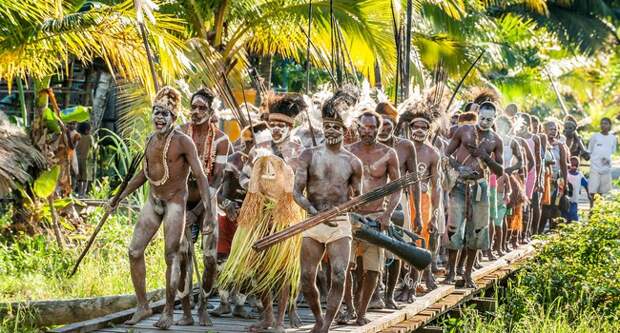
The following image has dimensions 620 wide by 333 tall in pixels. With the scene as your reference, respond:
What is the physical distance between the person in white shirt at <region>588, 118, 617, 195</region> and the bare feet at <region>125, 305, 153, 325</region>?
41.5 ft

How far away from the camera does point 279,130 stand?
10.3 m

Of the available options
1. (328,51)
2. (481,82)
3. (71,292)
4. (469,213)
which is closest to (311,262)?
(469,213)

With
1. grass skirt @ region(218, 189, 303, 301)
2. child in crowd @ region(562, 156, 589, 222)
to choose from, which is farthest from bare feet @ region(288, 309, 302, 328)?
child in crowd @ region(562, 156, 589, 222)

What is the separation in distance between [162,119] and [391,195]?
1.85 m

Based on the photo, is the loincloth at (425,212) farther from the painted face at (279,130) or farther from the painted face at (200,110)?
the painted face at (200,110)


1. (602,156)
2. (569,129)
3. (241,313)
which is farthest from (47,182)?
(602,156)

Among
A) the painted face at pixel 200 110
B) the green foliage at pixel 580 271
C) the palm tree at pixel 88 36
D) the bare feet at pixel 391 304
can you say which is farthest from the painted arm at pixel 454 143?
the painted face at pixel 200 110

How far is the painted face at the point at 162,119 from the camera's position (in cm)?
957

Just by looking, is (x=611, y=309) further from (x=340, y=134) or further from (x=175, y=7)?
(x=175, y=7)

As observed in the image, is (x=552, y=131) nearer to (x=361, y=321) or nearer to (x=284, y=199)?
(x=361, y=321)

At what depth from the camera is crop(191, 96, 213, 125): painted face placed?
33.2 ft

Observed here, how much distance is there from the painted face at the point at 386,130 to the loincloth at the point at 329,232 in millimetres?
1896

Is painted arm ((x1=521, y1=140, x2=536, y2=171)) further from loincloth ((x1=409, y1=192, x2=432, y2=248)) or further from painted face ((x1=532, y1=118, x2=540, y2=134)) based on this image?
loincloth ((x1=409, y1=192, x2=432, y2=248))

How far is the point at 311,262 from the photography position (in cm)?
920
